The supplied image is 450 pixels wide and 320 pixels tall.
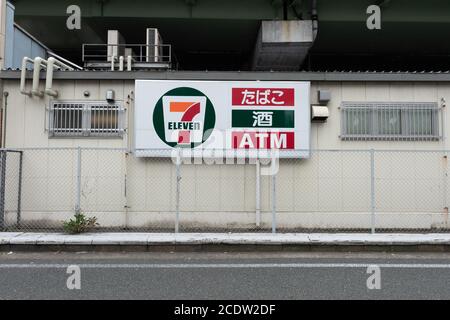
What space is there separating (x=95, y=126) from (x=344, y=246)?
249 inches

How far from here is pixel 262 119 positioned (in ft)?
31.8

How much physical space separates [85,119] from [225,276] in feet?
18.8

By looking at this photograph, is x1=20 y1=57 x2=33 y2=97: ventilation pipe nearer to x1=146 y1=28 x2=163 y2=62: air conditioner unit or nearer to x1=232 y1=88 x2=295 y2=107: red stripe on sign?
x1=146 y1=28 x2=163 y2=62: air conditioner unit

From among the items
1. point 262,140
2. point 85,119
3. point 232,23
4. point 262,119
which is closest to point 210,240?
point 262,140

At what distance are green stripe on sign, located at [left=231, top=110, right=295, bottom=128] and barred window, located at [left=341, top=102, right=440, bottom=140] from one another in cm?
142

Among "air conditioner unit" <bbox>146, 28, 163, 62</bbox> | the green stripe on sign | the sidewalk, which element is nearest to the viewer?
the sidewalk

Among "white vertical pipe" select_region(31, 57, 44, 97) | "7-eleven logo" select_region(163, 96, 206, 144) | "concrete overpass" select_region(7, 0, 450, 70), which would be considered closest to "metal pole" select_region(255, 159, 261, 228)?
"7-eleven logo" select_region(163, 96, 206, 144)

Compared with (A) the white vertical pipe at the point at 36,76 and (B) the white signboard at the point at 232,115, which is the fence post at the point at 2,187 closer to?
(A) the white vertical pipe at the point at 36,76

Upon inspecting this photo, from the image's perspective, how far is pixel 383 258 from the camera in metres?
7.36

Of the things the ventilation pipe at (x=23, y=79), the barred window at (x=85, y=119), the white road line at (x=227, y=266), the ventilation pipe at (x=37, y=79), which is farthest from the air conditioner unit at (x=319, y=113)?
the ventilation pipe at (x=23, y=79)

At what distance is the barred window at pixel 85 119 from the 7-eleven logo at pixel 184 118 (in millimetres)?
1183

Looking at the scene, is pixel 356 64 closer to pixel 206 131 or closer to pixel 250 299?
pixel 206 131

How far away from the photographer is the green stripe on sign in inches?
381

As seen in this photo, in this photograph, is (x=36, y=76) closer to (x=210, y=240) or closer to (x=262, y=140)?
(x=262, y=140)
